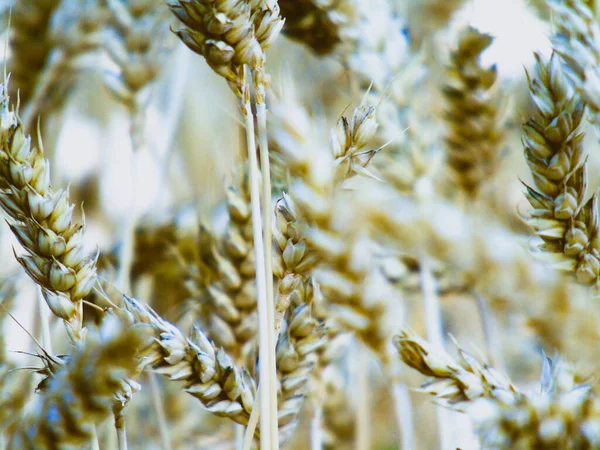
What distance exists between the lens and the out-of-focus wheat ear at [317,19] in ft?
2.57

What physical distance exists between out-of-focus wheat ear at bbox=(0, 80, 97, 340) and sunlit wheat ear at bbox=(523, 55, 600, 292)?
1.28 ft

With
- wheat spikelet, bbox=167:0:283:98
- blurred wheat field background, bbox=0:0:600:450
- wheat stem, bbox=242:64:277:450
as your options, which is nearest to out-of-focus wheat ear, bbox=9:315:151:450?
blurred wheat field background, bbox=0:0:600:450

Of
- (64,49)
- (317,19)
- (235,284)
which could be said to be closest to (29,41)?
(64,49)

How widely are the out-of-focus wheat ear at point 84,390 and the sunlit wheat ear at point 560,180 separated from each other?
0.36 m

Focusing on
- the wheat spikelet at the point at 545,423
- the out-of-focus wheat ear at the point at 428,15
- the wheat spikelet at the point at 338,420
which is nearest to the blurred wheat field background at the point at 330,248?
the wheat spikelet at the point at 545,423

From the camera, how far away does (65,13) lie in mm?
1026

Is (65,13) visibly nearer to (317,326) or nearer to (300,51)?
(317,326)

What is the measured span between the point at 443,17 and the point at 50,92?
3.91ft

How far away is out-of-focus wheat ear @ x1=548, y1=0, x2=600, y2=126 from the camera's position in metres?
0.48

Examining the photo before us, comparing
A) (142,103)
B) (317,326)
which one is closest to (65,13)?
(142,103)

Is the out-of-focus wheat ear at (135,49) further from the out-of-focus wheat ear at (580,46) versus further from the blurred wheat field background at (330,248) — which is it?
the out-of-focus wheat ear at (580,46)

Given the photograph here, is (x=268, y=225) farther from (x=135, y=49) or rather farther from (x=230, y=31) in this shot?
(x=135, y=49)

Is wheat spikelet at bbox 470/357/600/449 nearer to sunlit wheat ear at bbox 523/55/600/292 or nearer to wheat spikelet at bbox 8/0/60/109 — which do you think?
sunlit wheat ear at bbox 523/55/600/292

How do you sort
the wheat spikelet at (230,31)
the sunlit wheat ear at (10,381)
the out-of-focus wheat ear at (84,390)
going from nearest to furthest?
the out-of-focus wheat ear at (84,390) < the wheat spikelet at (230,31) < the sunlit wheat ear at (10,381)
